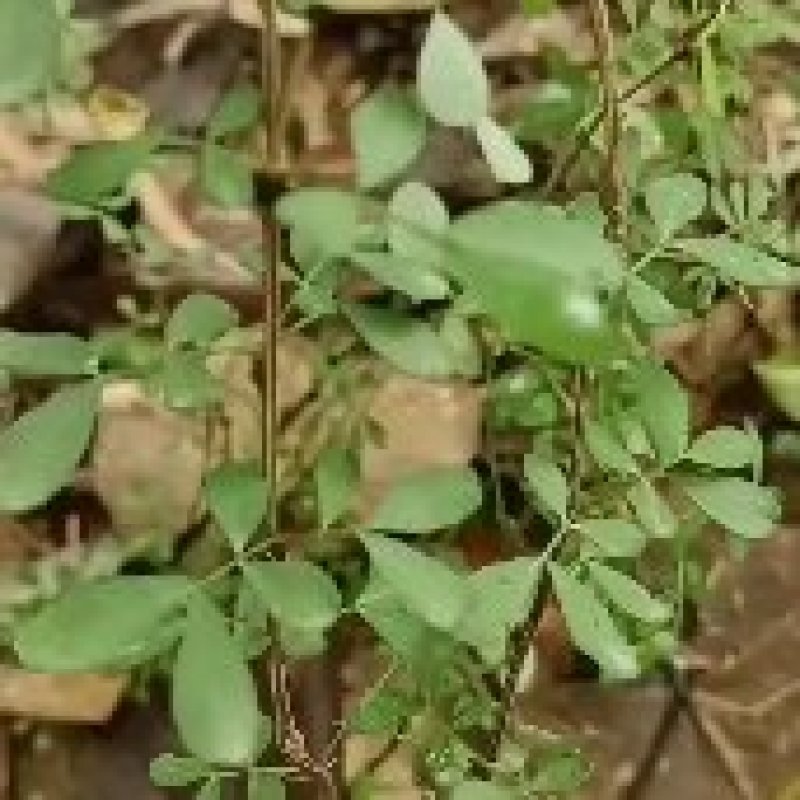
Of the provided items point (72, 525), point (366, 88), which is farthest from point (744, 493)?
point (366, 88)

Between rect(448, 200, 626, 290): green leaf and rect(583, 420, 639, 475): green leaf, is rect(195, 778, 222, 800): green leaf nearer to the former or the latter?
rect(583, 420, 639, 475): green leaf

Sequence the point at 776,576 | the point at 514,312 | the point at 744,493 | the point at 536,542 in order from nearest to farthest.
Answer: the point at 514,312 → the point at 744,493 → the point at 536,542 → the point at 776,576

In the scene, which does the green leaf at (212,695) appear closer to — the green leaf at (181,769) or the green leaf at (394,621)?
the green leaf at (394,621)

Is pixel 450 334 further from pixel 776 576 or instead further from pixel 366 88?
pixel 366 88

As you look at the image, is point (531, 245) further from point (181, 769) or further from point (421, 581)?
point (181, 769)

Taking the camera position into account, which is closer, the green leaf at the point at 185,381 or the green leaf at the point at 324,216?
the green leaf at the point at 324,216

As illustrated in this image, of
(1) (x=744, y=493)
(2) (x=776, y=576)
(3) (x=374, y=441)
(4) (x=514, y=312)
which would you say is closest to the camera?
(4) (x=514, y=312)

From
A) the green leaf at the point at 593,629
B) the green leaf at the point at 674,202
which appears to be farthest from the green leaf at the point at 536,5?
the green leaf at the point at 593,629
